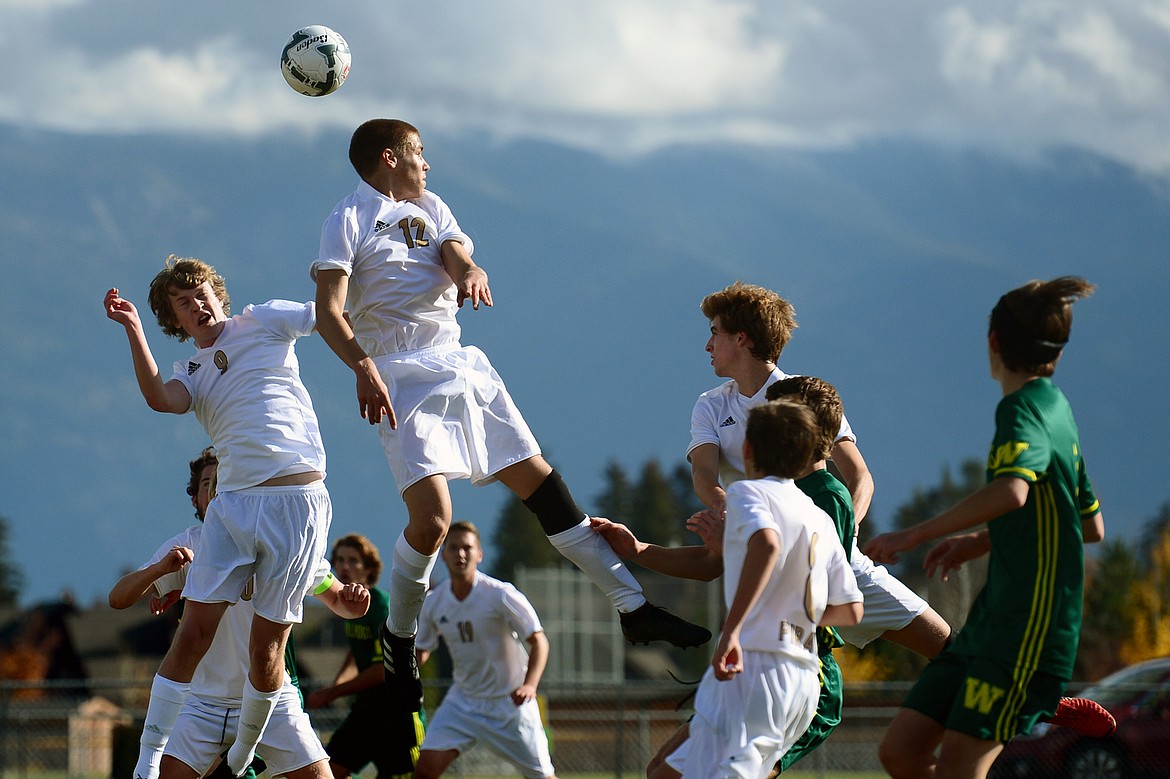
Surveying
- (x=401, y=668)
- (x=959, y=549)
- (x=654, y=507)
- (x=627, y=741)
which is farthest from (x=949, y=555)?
(x=654, y=507)

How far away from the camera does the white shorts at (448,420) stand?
21.1 ft

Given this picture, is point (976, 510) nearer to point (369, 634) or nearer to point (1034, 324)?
point (1034, 324)

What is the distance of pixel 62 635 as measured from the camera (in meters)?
65.7

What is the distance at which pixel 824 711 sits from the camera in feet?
19.7

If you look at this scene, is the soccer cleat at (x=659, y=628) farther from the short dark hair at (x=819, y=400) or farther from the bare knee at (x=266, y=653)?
the bare knee at (x=266, y=653)

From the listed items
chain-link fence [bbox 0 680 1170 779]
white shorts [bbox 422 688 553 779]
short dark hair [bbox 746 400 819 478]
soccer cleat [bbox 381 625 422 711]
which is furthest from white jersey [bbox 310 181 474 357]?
chain-link fence [bbox 0 680 1170 779]

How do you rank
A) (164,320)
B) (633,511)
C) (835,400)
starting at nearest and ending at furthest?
(835,400), (164,320), (633,511)

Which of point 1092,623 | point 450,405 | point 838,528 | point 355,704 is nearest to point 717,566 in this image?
point 838,528

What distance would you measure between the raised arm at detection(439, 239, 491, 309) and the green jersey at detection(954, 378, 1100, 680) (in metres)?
2.31

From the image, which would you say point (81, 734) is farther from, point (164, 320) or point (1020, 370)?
point (1020, 370)

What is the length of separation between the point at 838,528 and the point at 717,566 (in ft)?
2.51

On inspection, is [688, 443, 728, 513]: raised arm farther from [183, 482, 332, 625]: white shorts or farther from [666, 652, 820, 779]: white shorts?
[183, 482, 332, 625]: white shorts

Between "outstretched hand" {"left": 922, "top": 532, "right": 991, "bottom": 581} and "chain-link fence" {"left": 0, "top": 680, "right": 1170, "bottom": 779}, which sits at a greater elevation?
"outstretched hand" {"left": 922, "top": 532, "right": 991, "bottom": 581}

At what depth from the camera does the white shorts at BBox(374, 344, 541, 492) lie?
21.1 feet
